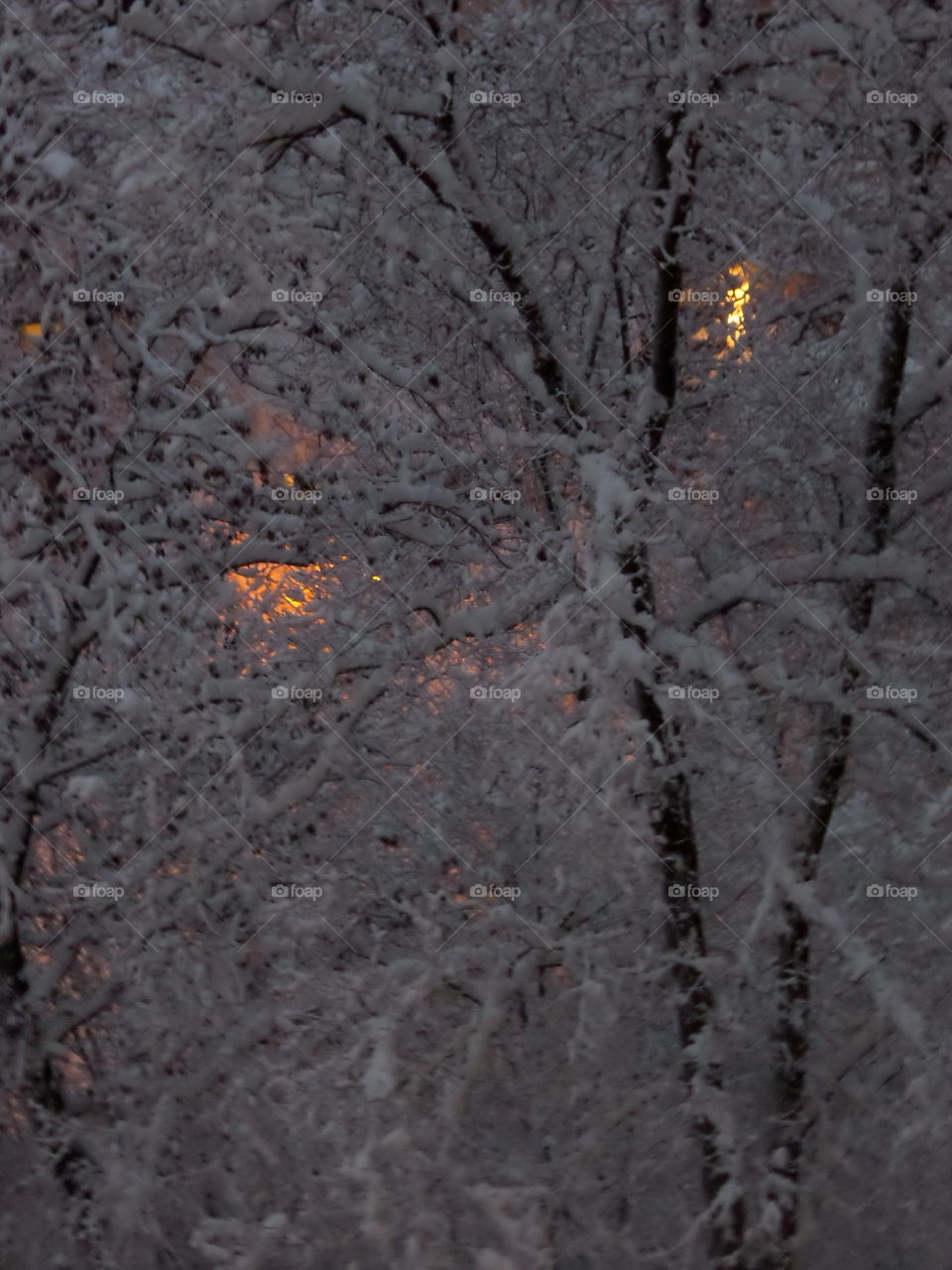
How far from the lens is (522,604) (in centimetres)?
238

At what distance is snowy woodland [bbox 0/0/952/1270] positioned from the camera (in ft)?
7.68

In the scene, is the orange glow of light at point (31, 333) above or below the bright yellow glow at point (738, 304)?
below

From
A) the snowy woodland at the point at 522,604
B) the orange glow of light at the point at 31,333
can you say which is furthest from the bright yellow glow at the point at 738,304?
the orange glow of light at the point at 31,333

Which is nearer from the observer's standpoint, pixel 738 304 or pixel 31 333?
pixel 738 304

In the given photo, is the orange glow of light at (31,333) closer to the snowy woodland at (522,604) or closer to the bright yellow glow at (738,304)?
the snowy woodland at (522,604)

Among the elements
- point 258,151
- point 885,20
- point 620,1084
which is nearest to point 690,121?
point 885,20

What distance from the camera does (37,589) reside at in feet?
8.23

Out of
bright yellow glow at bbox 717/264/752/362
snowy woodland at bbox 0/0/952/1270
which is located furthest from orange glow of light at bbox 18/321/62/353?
bright yellow glow at bbox 717/264/752/362

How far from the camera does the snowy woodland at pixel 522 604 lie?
2342 millimetres

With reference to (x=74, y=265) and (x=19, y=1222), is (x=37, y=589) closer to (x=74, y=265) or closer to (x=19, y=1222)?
(x=74, y=265)

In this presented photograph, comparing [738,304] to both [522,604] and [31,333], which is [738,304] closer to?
[522,604]

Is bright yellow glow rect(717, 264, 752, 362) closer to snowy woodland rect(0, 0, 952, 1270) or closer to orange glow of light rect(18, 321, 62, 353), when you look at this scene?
snowy woodland rect(0, 0, 952, 1270)

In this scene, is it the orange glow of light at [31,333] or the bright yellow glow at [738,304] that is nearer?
the bright yellow glow at [738,304]

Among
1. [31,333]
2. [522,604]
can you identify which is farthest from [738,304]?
[31,333]
